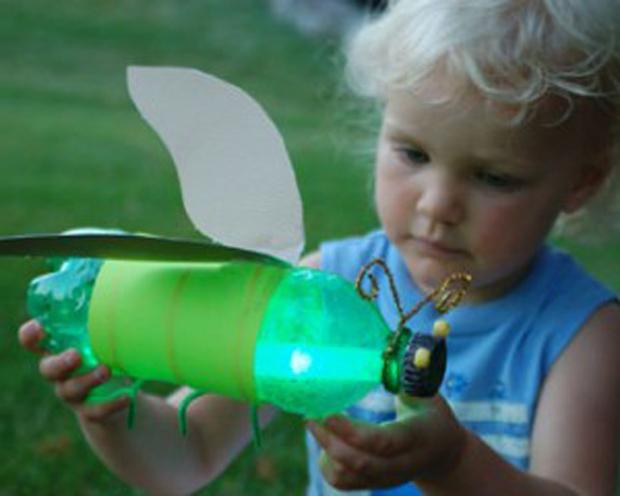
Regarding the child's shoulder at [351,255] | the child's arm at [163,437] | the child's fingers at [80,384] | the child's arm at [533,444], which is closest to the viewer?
the child's arm at [533,444]

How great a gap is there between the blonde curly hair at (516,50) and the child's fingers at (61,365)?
2.09ft

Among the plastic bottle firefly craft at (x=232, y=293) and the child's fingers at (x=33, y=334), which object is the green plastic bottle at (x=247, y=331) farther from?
the child's fingers at (x=33, y=334)

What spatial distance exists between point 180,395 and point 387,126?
676 millimetres

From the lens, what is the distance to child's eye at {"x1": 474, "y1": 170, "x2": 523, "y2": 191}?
189 cm

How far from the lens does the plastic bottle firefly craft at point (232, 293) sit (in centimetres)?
146

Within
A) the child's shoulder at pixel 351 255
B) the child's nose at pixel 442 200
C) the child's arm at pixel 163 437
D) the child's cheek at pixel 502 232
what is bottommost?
the child's arm at pixel 163 437

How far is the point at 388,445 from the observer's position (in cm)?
149

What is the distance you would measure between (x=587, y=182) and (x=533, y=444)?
0.44 meters

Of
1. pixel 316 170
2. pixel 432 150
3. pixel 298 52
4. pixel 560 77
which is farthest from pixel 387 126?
pixel 298 52

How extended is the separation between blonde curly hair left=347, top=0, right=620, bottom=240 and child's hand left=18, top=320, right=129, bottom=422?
2.08 ft

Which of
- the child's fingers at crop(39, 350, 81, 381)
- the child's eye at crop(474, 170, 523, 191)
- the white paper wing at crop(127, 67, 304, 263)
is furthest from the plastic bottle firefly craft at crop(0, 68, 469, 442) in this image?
the child's eye at crop(474, 170, 523, 191)

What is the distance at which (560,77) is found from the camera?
1.94 metres

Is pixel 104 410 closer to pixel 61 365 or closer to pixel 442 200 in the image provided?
pixel 61 365

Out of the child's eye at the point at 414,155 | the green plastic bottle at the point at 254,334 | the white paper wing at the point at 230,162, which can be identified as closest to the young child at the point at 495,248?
the child's eye at the point at 414,155
